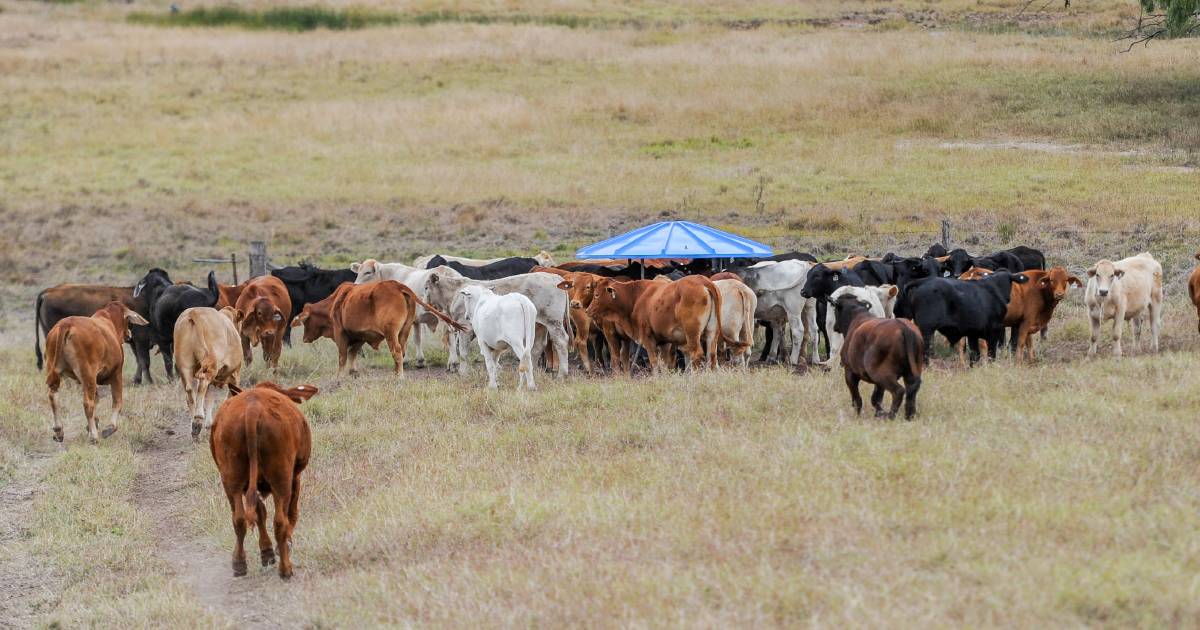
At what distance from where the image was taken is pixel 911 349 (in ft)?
35.4

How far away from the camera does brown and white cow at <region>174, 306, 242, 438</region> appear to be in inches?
534

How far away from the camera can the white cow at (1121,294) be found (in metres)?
15.2

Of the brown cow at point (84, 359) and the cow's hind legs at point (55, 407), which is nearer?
the brown cow at point (84, 359)

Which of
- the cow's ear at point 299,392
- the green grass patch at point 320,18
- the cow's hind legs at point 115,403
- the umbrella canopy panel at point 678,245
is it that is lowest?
the cow's hind legs at point 115,403

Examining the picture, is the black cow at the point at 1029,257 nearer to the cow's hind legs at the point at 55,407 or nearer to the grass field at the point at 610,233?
the grass field at the point at 610,233

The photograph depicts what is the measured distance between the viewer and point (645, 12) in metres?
63.9

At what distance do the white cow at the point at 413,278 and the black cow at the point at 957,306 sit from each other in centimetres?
669

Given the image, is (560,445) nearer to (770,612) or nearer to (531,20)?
(770,612)

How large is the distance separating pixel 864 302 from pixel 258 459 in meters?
6.29

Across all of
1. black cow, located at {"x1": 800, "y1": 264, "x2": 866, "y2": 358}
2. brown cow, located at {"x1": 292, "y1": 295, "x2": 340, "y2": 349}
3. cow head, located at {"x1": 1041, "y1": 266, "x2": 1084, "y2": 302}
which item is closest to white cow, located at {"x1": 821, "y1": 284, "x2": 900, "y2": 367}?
black cow, located at {"x1": 800, "y1": 264, "x2": 866, "y2": 358}

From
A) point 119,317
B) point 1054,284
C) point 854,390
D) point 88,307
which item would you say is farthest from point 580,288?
point 88,307

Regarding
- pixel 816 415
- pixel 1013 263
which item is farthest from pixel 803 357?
pixel 816 415

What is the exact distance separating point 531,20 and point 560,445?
52.8m

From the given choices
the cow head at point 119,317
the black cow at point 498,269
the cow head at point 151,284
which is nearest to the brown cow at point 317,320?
the cow head at point 151,284
